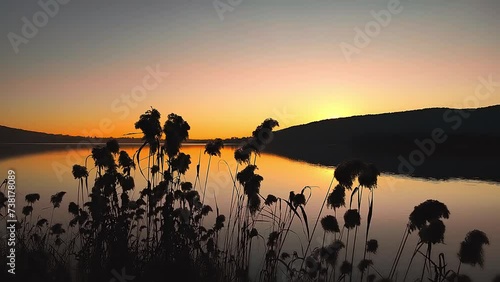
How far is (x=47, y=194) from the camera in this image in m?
27.0

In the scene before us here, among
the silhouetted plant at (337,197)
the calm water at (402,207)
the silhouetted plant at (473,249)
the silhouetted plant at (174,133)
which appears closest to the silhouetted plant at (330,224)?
the silhouetted plant at (337,197)

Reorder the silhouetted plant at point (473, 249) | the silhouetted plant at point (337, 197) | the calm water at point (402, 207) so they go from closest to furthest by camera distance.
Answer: the silhouetted plant at point (473, 249)
the silhouetted plant at point (337, 197)
the calm water at point (402, 207)

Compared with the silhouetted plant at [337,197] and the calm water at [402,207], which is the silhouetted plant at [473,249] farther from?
the calm water at [402,207]

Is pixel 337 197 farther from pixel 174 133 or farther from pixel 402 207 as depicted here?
pixel 402 207

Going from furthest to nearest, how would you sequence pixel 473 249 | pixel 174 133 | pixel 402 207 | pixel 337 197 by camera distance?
pixel 402 207
pixel 174 133
pixel 337 197
pixel 473 249

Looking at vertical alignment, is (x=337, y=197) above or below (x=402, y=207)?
above

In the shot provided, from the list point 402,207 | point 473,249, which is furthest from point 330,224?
point 402,207

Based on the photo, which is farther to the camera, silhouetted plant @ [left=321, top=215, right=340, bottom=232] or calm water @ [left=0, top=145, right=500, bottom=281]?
calm water @ [left=0, top=145, right=500, bottom=281]

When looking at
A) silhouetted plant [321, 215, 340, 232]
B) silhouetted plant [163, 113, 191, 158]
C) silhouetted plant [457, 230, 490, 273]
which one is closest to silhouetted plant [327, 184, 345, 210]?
silhouetted plant [321, 215, 340, 232]

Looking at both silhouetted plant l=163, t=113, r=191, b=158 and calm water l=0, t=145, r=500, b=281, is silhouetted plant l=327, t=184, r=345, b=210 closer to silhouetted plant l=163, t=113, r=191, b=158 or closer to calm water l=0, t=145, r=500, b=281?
calm water l=0, t=145, r=500, b=281

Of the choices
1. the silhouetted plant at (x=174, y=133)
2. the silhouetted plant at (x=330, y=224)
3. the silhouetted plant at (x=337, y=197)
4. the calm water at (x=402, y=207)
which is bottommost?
the calm water at (x=402, y=207)

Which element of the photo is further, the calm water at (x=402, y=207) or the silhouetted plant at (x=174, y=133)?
the calm water at (x=402, y=207)

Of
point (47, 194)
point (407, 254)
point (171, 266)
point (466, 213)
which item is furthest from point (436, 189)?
point (171, 266)

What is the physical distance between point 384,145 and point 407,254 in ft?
519
